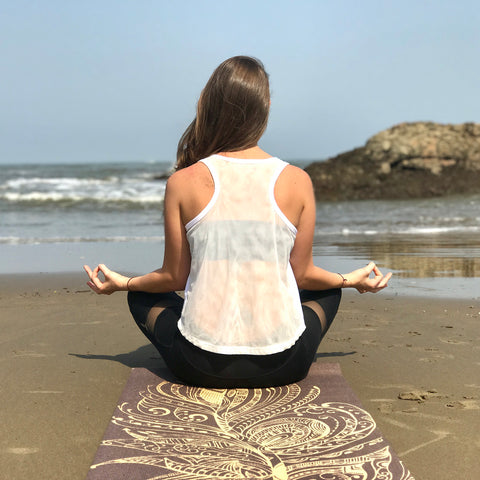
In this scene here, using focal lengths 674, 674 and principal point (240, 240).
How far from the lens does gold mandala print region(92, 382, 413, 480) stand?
2281 mm

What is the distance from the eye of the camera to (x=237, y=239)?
284 centimetres

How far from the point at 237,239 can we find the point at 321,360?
4.49ft

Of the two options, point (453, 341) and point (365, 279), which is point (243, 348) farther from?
point (453, 341)

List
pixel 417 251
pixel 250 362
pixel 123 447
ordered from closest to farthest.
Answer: pixel 123 447, pixel 250 362, pixel 417 251

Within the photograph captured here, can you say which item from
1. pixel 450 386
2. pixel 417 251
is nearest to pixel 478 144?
pixel 417 251

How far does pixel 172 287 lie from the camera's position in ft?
10.5

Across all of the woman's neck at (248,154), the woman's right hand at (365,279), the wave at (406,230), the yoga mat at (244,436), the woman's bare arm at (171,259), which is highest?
the woman's neck at (248,154)

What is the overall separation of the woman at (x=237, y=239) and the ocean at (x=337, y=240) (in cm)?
355

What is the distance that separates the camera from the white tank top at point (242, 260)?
112 inches

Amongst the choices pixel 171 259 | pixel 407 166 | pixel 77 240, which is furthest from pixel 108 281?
pixel 407 166

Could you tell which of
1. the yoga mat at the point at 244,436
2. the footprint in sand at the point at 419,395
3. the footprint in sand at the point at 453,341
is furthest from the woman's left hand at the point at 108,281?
the footprint in sand at the point at 453,341

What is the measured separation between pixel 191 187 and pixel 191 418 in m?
0.97

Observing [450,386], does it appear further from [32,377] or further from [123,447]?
[32,377]

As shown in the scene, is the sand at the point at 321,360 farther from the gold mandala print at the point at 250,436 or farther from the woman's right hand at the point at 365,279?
the woman's right hand at the point at 365,279
